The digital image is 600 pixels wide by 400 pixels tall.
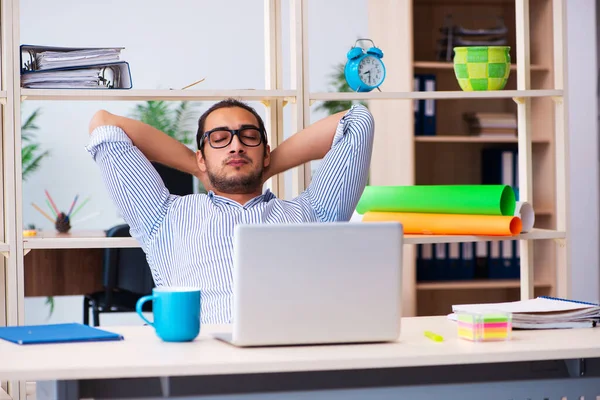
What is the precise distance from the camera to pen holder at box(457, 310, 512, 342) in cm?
152

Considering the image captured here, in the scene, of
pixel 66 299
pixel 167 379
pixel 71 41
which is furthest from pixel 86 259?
pixel 167 379

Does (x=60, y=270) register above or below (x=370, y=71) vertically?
below

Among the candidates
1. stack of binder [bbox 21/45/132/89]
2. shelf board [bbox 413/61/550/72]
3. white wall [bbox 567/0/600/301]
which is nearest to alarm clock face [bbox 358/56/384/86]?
stack of binder [bbox 21/45/132/89]

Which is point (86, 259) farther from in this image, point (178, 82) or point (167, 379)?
point (167, 379)

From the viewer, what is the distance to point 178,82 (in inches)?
220

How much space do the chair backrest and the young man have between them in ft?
5.41

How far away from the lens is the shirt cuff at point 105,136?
2.46 meters

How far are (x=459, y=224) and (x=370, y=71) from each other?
602 millimetres

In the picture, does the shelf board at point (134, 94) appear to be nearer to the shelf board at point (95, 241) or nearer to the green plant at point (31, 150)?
the shelf board at point (95, 241)

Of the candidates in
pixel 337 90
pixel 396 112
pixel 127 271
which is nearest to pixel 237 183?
pixel 127 271

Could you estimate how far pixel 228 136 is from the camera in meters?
2.54

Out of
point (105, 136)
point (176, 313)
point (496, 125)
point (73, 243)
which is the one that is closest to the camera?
point (176, 313)

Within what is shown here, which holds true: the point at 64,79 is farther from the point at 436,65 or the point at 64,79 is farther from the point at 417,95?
the point at 436,65

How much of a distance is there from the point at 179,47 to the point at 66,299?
1.85m
